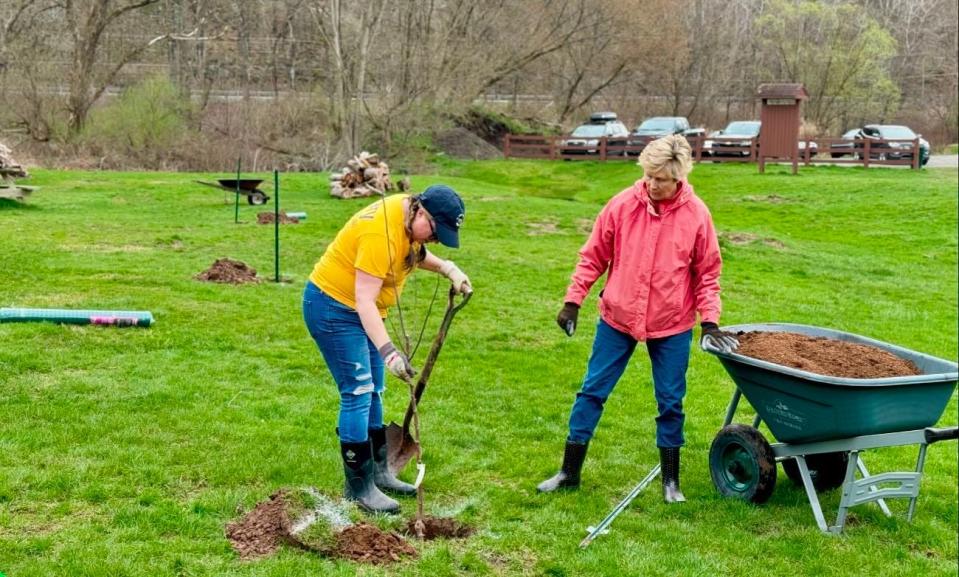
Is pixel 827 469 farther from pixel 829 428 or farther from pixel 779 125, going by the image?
pixel 779 125

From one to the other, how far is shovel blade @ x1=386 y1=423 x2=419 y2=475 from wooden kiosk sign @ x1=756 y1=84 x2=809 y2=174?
22.3m

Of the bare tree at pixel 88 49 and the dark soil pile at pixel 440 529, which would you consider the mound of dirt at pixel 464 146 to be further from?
the dark soil pile at pixel 440 529

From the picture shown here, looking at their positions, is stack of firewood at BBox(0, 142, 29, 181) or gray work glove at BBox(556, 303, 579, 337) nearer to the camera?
gray work glove at BBox(556, 303, 579, 337)

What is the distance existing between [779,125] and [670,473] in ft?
74.8

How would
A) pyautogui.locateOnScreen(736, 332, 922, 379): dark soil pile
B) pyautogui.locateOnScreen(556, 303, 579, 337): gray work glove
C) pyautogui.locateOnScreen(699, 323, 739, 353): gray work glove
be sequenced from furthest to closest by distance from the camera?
pyautogui.locateOnScreen(556, 303, 579, 337): gray work glove, pyautogui.locateOnScreen(699, 323, 739, 353): gray work glove, pyautogui.locateOnScreen(736, 332, 922, 379): dark soil pile

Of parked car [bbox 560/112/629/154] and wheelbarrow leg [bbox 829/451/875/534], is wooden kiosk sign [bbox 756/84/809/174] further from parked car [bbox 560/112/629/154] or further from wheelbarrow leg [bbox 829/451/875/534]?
wheelbarrow leg [bbox 829/451/875/534]

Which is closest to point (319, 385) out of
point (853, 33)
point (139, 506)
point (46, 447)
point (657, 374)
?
point (46, 447)

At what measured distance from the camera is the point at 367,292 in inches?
156

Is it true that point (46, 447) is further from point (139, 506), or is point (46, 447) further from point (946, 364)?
point (946, 364)

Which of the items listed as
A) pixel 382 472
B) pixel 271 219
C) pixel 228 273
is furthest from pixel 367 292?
pixel 271 219

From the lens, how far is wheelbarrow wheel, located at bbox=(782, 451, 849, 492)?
4895 mm

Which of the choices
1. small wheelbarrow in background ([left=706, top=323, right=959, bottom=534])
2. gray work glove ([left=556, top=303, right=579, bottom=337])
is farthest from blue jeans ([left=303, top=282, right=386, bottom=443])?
small wheelbarrow in background ([left=706, top=323, right=959, bottom=534])

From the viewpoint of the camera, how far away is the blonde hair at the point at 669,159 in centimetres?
439

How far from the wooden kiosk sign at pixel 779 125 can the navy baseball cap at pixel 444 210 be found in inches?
908
